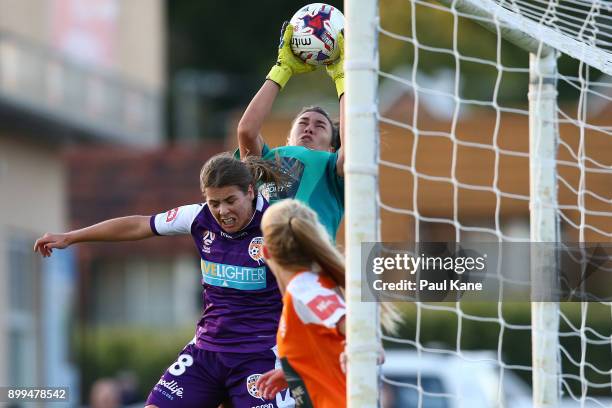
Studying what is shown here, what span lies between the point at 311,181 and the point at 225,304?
2.47 ft

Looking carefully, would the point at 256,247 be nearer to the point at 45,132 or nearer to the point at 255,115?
the point at 255,115

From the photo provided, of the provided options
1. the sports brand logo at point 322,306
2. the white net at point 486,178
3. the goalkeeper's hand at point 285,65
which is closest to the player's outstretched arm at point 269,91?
the goalkeeper's hand at point 285,65

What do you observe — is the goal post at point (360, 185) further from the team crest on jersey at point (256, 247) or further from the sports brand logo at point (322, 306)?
the team crest on jersey at point (256, 247)

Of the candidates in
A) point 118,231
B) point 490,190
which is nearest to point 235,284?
point 118,231

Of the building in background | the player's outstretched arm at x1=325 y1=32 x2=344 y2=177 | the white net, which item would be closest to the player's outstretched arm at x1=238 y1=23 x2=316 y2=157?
the player's outstretched arm at x1=325 y1=32 x2=344 y2=177

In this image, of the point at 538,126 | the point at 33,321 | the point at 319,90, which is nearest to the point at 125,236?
the point at 538,126

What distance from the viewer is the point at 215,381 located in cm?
585

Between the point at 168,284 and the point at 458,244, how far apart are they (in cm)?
2233

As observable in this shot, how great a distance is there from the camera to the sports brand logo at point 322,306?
4953mm

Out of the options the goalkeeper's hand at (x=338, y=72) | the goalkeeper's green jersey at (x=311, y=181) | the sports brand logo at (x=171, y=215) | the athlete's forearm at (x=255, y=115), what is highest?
the goalkeeper's hand at (x=338, y=72)

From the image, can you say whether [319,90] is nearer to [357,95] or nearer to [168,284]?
[168,284]

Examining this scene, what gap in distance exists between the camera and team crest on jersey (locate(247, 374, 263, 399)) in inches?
227

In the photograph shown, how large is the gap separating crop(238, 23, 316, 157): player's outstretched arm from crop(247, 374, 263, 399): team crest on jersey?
1.15 metres

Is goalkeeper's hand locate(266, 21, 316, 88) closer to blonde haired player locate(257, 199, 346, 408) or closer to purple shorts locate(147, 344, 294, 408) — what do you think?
blonde haired player locate(257, 199, 346, 408)
